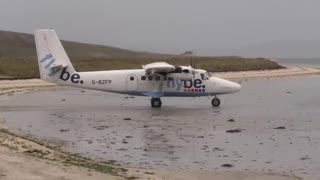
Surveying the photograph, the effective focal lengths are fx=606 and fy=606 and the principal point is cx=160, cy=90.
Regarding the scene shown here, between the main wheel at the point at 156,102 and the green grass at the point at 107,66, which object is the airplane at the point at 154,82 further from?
the green grass at the point at 107,66

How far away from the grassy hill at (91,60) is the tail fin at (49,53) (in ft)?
47.2

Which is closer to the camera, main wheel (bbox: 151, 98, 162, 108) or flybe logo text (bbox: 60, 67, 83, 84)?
main wheel (bbox: 151, 98, 162, 108)

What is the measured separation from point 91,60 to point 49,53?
60.0 meters

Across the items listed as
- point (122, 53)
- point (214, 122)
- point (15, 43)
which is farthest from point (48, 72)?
point (122, 53)

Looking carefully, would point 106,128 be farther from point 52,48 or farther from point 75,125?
point 52,48

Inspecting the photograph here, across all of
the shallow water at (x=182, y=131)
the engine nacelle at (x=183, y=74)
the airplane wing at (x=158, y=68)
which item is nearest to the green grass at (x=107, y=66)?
the engine nacelle at (x=183, y=74)

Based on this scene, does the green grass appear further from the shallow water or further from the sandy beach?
the sandy beach

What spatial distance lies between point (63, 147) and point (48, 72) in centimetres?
1629

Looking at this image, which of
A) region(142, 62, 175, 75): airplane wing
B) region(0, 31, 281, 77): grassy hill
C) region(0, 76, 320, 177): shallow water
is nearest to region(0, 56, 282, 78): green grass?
region(0, 31, 281, 77): grassy hill

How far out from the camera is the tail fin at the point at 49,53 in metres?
34.2

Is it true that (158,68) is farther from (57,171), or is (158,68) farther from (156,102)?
(57,171)

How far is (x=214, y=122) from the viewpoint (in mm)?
25812

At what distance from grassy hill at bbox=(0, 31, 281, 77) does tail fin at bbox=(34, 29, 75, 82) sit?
47.2 ft

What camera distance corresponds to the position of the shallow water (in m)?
16.6
